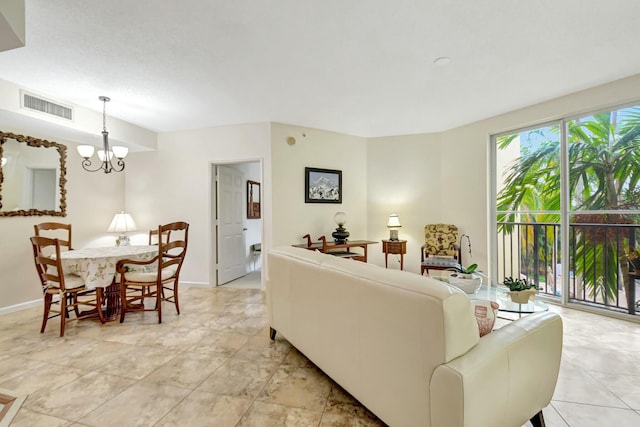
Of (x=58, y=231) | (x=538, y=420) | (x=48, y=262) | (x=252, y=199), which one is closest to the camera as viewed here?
(x=538, y=420)

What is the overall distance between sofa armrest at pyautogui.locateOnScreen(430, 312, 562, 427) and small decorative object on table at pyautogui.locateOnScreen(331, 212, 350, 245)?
10.1 ft

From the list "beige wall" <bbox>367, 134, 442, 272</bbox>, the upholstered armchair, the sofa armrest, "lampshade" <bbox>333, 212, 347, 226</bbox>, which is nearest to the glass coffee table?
the sofa armrest

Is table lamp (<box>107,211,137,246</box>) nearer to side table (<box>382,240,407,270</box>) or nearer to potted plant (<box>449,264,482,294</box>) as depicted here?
side table (<box>382,240,407,270</box>)

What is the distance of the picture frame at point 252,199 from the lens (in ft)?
18.2

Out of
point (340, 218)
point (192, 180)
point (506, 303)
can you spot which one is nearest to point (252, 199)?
point (192, 180)

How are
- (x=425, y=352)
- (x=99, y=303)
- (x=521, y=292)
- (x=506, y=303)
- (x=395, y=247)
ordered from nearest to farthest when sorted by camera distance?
(x=425, y=352)
(x=521, y=292)
(x=506, y=303)
(x=99, y=303)
(x=395, y=247)

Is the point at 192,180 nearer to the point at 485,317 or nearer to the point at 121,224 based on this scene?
the point at 121,224

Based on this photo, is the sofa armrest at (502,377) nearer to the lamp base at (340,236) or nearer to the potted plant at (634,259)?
the potted plant at (634,259)

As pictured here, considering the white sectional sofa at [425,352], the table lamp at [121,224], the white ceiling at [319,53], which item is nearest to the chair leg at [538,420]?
the white sectional sofa at [425,352]

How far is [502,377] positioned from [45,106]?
454cm

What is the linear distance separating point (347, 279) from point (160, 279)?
2349 millimetres

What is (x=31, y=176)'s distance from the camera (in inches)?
138

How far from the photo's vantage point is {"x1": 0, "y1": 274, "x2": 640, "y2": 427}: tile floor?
5.06 feet

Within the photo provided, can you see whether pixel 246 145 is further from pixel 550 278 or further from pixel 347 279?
pixel 550 278
